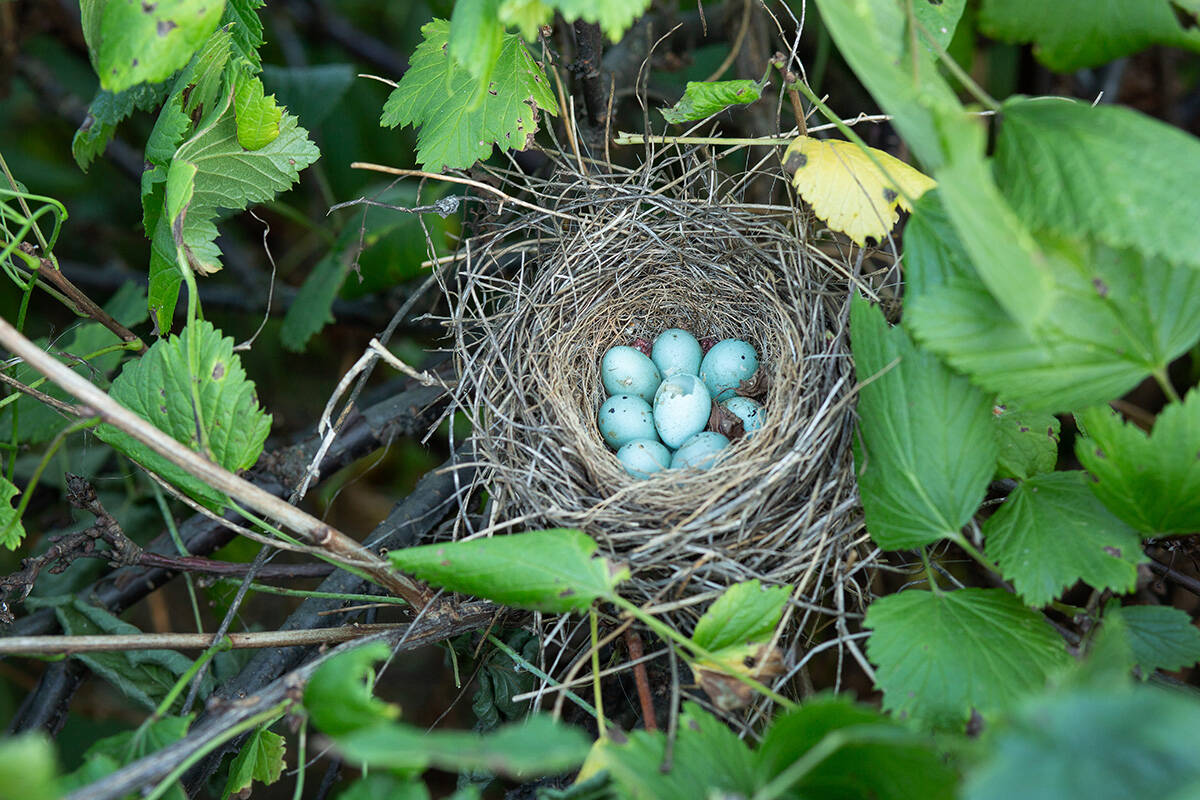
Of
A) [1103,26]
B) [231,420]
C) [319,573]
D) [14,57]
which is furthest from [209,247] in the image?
[14,57]

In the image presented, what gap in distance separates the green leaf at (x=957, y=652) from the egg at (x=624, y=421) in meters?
0.75

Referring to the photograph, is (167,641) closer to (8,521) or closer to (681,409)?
(8,521)

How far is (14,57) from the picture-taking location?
2426 millimetres

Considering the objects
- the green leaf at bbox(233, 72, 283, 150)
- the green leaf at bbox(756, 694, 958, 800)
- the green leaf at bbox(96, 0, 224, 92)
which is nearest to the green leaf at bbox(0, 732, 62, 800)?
the green leaf at bbox(756, 694, 958, 800)

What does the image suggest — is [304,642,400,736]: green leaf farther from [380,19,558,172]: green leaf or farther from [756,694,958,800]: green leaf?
[380,19,558,172]: green leaf

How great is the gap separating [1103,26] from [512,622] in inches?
53.0

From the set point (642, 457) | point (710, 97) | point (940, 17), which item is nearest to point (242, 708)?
point (642, 457)

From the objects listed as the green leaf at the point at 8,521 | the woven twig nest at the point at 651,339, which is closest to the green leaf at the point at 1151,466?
the woven twig nest at the point at 651,339

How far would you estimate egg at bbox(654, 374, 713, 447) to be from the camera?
1.65 m

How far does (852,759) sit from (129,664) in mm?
1313

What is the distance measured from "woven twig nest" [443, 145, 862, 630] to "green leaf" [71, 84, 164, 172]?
63 cm

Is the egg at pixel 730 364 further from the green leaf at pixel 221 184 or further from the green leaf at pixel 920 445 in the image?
the green leaf at pixel 221 184

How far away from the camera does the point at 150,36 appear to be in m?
1.03

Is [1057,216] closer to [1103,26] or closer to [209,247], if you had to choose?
[1103,26]
